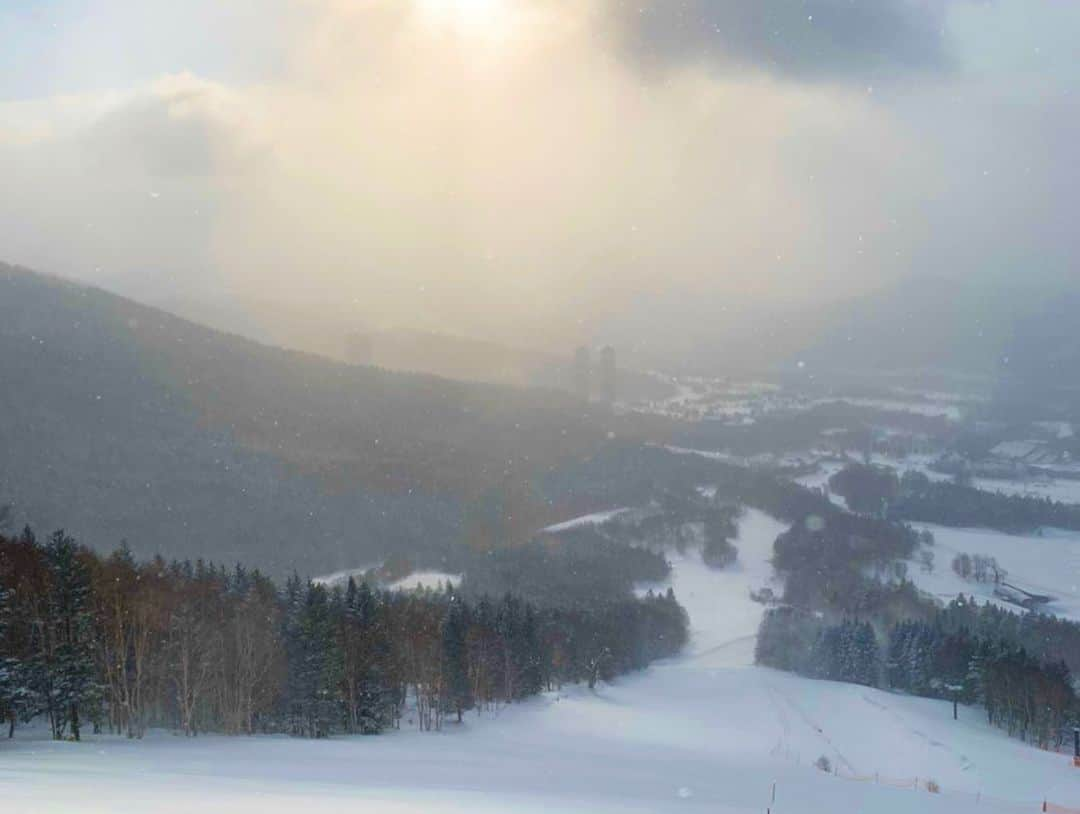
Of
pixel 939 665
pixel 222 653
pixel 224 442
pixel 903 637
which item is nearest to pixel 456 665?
pixel 222 653

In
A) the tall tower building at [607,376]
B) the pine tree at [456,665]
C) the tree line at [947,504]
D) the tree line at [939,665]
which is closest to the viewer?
the pine tree at [456,665]

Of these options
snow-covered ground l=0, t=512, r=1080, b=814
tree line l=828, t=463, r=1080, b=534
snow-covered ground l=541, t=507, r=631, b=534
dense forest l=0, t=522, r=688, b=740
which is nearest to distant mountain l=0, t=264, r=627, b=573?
snow-covered ground l=541, t=507, r=631, b=534

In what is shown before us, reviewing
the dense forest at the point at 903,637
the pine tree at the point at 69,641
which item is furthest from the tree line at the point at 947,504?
the pine tree at the point at 69,641

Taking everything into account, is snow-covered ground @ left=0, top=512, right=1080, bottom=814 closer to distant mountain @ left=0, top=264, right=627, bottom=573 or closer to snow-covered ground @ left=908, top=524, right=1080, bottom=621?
snow-covered ground @ left=908, top=524, right=1080, bottom=621

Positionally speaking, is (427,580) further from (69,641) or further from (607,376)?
(607,376)

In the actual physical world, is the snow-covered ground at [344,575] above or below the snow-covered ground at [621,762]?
above

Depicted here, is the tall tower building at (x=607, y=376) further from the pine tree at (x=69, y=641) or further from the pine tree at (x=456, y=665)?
the pine tree at (x=69, y=641)

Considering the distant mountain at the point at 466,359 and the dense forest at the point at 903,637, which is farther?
the distant mountain at the point at 466,359
